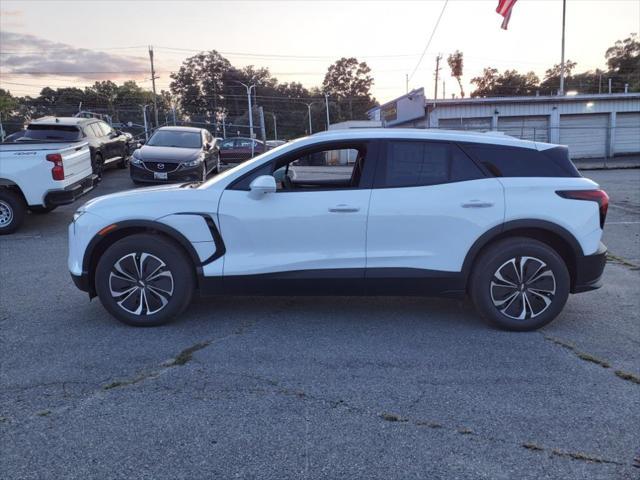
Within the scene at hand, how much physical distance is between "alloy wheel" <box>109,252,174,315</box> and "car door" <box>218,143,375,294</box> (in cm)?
57

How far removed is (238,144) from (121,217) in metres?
24.0

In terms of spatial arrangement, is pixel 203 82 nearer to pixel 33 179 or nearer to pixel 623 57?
pixel 623 57

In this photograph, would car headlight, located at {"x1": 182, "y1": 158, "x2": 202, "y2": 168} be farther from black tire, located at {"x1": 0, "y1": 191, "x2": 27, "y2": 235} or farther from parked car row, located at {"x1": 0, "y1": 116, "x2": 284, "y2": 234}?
black tire, located at {"x1": 0, "y1": 191, "x2": 27, "y2": 235}

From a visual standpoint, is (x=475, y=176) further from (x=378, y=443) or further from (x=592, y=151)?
(x=592, y=151)

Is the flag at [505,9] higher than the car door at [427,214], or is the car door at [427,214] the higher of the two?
the flag at [505,9]

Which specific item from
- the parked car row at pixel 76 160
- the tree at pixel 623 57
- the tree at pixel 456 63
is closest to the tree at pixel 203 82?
the tree at pixel 456 63

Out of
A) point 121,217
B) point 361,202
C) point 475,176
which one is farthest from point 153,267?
point 475,176

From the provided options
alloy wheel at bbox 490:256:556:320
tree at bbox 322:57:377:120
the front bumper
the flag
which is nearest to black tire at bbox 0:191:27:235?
the front bumper

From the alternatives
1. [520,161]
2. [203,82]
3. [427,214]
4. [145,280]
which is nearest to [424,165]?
[427,214]

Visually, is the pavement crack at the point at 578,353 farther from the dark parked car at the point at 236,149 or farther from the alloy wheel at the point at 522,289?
the dark parked car at the point at 236,149

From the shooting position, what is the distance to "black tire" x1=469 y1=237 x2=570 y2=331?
177 inches

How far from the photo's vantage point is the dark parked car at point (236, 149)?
88.9 feet

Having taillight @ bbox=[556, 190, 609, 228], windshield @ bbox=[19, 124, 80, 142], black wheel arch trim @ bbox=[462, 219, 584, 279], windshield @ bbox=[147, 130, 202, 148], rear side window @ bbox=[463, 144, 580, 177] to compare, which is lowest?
black wheel arch trim @ bbox=[462, 219, 584, 279]

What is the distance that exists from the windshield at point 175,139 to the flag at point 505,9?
10062mm
